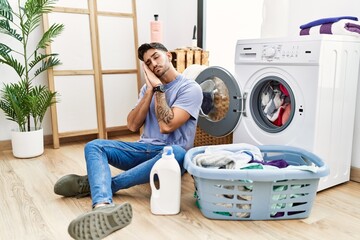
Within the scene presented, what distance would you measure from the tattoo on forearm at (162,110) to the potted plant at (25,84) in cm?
131

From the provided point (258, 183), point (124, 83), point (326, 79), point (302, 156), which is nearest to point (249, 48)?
point (326, 79)

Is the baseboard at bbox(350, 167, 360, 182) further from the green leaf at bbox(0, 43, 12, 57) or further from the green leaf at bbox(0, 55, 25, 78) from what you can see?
the green leaf at bbox(0, 43, 12, 57)

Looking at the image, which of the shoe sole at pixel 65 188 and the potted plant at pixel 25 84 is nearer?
the shoe sole at pixel 65 188

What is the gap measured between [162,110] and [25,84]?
1.53 meters

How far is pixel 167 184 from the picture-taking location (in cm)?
162

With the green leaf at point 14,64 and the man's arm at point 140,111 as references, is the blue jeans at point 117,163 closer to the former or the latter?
the man's arm at point 140,111

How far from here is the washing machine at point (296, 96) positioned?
178 cm

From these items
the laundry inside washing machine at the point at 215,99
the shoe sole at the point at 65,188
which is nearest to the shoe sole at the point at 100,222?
the shoe sole at the point at 65,188

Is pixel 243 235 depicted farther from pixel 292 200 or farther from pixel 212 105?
pixel 212 105

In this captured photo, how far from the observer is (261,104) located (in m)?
2.15

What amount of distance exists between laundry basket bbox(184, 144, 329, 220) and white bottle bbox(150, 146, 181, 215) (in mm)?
84

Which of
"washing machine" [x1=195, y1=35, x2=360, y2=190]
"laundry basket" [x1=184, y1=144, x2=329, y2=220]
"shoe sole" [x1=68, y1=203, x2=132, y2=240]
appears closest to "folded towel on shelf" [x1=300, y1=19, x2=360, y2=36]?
"washing machine" [x1=195, y1=35, x2=360, y2=190]

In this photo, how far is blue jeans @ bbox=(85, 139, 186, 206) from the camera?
1594 mm

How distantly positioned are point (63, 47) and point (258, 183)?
231 cm
